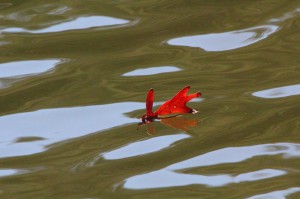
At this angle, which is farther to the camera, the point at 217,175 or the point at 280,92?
the point at 280,92

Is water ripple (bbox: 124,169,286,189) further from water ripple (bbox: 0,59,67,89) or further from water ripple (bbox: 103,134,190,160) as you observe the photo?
water ripple (bbox: 0,59,67,89)

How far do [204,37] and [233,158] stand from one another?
33.4 inches

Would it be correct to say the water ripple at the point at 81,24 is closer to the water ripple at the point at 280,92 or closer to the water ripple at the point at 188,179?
the water ripple at the point at 280,92

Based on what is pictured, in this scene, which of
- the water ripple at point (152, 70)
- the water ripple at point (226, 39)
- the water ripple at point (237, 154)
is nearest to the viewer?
the water ripple at point (237, 154)

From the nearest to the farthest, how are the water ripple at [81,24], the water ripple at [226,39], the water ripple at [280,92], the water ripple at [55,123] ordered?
the water ripple at [55,123] → the water ripple at [280,92] → the water ripple at [226,39] → the water ripple at [81,24]

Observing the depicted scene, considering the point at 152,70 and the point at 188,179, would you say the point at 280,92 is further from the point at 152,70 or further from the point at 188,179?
the point at 188,179

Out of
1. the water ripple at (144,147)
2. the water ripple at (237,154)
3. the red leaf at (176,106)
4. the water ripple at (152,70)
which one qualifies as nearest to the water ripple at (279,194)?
the water ripple at (237,154)

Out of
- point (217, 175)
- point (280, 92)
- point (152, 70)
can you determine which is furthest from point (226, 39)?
point (217, 175)

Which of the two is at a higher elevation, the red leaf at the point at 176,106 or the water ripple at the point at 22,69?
the water ripple at the point at 22,69

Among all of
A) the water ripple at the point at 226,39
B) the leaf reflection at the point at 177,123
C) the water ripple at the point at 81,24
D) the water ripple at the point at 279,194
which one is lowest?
the water ripple at the point at 279,194

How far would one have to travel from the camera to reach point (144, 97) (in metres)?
2.77

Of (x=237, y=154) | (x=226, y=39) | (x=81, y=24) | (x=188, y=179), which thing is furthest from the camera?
(x=81, y=24)

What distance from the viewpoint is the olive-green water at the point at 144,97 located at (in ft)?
7.53

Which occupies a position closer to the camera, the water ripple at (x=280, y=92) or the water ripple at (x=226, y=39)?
the water ripple at (x=280, y=92)
